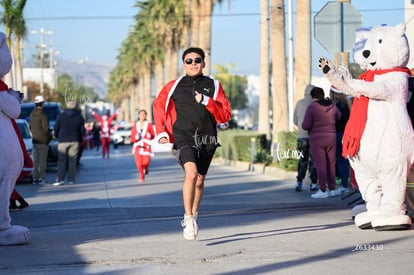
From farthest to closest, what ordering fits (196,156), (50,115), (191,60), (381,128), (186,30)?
(186,30) → (50,115) → (381,128) → (191,60) → (196,156)

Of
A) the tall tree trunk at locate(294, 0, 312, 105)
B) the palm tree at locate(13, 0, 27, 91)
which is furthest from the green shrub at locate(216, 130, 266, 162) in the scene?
the palm tree at locate(13, 0, 27, 91)

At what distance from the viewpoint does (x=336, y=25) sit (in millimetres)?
15930

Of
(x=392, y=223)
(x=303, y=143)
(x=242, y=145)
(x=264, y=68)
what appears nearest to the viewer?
(x=392, y=223)

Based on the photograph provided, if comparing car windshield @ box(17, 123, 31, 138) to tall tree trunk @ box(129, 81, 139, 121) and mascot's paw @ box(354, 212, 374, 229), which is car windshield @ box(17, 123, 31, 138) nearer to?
mascot's paw @ box(354, 212, 374, 229)

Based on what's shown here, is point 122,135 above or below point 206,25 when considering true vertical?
below

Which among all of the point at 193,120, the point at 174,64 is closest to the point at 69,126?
the point at 193,120

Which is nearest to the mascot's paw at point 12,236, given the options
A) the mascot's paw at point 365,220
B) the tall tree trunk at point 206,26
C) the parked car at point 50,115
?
the mascot's paw at point 365,220

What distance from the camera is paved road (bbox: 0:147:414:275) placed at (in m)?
7.32

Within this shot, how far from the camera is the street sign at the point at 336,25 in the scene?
15812 mm

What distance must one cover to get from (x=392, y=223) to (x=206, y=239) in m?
2.02

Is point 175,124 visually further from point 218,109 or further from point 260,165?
point 260,165

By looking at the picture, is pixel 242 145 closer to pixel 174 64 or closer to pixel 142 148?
pixel 142 148

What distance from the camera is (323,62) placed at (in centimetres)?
924

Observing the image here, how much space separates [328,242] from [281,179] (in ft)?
37.9
